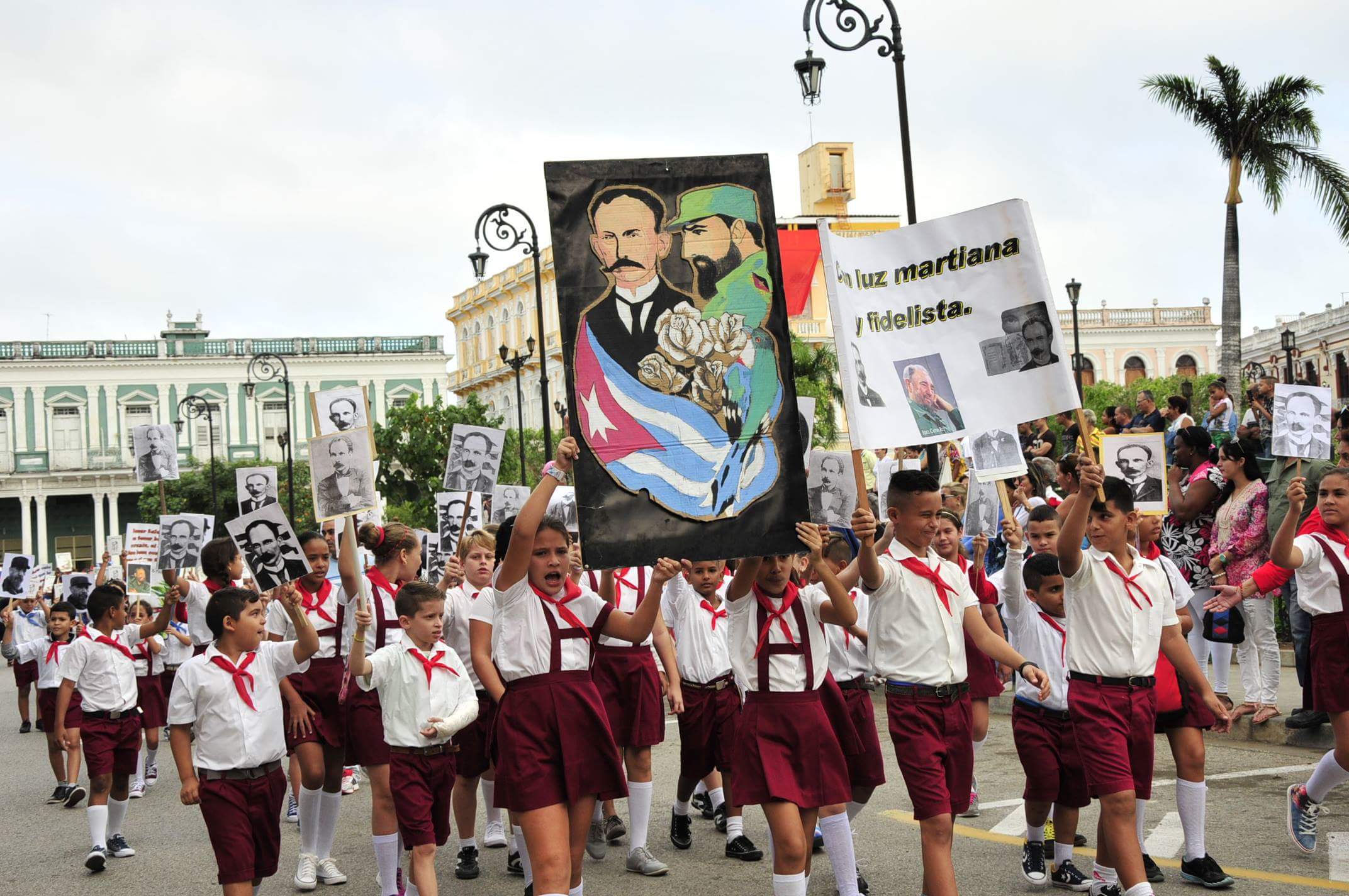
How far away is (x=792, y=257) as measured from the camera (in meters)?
41.3

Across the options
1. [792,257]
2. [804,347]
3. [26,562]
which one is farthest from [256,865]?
[804,347]

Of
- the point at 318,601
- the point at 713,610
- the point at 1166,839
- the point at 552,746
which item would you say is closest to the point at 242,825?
the point at 552,746

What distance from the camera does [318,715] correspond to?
28.7ft

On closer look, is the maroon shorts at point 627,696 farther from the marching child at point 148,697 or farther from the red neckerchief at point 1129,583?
the marching child at point 148,697

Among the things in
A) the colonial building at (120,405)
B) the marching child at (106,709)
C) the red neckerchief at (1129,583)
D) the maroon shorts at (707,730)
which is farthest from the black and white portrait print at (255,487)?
the colonial building at (120,405)

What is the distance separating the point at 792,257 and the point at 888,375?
34.5m

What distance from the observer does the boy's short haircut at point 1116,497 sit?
697 cm

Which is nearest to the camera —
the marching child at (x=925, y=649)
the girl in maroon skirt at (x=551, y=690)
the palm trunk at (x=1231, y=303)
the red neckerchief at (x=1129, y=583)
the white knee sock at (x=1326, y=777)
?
the girl in maroon skirt at (x=551, y=690)

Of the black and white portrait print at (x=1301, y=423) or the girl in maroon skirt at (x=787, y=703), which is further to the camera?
the black and white portrait print at (x=1301, y=423)

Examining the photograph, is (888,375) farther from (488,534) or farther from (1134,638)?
(488,534)

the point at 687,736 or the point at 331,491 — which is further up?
the point at 331,491

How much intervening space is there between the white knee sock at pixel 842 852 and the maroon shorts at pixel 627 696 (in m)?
2.05

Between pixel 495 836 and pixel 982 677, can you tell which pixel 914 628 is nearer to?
pixel 982 677

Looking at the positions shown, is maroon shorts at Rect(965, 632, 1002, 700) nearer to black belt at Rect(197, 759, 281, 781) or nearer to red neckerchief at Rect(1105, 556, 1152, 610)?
red neckerchief at Rect(1105, 556, 1152, 610)
